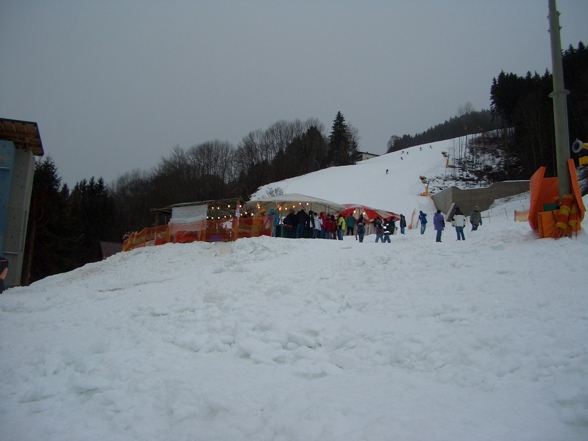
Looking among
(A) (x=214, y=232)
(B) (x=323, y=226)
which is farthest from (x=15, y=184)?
(B) (x=323, y=226)

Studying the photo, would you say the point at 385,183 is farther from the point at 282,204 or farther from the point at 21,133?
the point at 21,133

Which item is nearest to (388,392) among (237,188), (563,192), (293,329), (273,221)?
(293,329)

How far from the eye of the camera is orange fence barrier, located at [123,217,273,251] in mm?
19641

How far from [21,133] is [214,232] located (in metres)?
13.3

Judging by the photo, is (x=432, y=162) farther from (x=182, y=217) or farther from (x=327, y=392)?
(x=327, y=392)

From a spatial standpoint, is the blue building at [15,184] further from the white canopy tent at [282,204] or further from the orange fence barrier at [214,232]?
the white canopy tent at [282,204]

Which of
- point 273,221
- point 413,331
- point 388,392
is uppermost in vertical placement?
point 273,221

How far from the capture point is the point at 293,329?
6.38 meters

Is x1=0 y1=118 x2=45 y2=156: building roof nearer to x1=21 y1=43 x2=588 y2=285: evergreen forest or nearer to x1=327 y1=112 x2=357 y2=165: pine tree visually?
x1=21 y1=43 x2=588 y2=285: evergreen forest

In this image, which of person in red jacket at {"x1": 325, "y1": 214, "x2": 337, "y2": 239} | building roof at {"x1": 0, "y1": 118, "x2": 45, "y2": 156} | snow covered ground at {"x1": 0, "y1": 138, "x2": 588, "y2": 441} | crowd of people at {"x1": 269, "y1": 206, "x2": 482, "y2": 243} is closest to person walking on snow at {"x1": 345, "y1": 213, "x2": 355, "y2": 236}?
crowd of people at {"x1": 269, "y1": 206, "x2": 482, "y2": 243}

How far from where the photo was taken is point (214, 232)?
815 inches

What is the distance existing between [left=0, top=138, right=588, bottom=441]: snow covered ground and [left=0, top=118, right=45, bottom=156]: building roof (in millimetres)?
16773

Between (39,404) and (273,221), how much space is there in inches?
598

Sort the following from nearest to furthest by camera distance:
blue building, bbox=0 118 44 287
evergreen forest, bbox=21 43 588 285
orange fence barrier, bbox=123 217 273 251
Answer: orange fence barrier, bbox=123 217 273 251
blue building, bbox=0 118 44 287
evergreen forest, bbox=21 43 588 285
